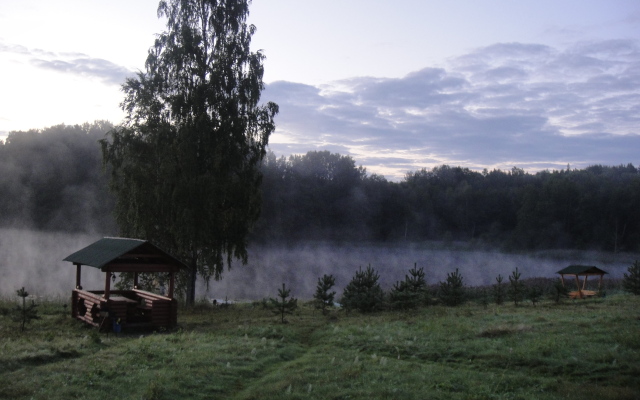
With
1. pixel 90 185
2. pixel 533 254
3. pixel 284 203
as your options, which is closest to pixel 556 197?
A: pixel 533 254

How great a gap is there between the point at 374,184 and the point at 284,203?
19.3m

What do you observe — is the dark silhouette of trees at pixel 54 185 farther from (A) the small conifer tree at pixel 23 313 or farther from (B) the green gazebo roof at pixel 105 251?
(A) the small conifer tree at pixel 23 313

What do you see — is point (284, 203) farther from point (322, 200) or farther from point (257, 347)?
point (257, 347)

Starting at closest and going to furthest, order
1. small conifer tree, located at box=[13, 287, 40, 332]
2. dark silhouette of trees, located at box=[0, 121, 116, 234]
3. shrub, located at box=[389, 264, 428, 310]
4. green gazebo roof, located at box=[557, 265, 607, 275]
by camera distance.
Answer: small conifer tree, located at box=[13, 287, 40, 332], shrub, located at box=[389, 264, 428, 310], green gazebo roof, located at box=[557, 265, 607, 275], dark silhouette of trees, located at box=[0, 121, 116, 234]

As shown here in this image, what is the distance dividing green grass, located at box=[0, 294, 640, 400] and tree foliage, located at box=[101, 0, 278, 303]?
6621 mm

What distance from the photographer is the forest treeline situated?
185 ft

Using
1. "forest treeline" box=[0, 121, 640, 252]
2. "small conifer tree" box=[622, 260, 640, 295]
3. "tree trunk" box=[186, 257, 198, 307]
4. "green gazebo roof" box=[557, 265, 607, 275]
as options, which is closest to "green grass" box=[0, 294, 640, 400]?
"tree trunk" box=[186, 257, 198, 307]

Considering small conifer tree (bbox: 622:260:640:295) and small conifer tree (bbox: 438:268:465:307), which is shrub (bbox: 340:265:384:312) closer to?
small conifer tree (bbox: 438:268:465:307)

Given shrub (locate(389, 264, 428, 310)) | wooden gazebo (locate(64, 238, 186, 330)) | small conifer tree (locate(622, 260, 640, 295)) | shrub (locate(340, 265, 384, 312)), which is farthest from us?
small conifer tree (locate(622, 260, 640, 295))

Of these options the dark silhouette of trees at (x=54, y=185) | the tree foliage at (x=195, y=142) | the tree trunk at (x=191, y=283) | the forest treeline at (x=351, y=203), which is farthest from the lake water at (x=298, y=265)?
the tree foliage at (x=195, y=142)

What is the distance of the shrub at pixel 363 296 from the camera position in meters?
20.9

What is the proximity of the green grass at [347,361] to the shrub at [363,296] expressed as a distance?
3.99m

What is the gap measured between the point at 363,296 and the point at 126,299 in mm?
9143

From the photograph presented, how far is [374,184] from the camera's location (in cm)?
8681
